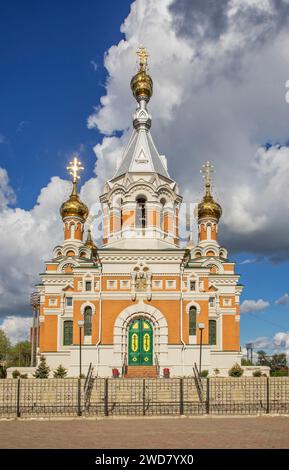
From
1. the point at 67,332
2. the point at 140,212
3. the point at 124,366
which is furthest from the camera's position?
the point at 67,332

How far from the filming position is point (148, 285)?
3108 centimetres

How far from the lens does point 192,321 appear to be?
31.9 m

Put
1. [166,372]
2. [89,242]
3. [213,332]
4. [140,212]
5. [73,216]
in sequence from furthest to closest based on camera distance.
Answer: [89,242] < [73,216] < [213,332] < [140,212] < [166,372]

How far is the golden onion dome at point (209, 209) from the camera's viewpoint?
43.3 meters

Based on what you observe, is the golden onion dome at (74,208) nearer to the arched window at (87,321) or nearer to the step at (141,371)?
the arched window at (87,321)

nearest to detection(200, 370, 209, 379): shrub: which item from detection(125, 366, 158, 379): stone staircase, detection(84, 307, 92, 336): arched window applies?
detection(125, 366, 158, 379): stone staircase

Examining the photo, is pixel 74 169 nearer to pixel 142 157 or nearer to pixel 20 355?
pixel 142 157

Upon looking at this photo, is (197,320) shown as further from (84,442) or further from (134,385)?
(84,442)

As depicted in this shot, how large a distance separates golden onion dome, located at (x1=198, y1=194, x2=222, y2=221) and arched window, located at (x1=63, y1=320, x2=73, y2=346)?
13971mm

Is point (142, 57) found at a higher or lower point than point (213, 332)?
higher

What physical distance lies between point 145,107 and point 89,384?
2236cm

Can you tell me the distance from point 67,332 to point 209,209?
15.3m

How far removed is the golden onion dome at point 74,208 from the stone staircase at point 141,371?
16008mm

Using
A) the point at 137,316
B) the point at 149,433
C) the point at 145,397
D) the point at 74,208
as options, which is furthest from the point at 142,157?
the point at 149,433
